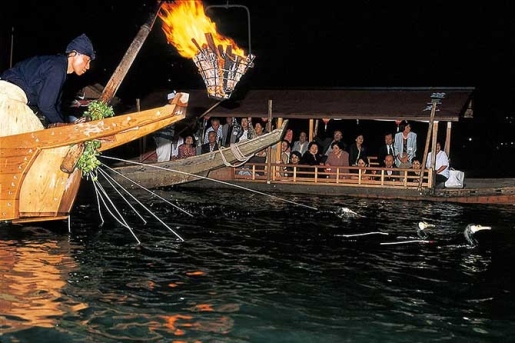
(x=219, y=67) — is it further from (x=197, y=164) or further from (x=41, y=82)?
(x=41, y=82)

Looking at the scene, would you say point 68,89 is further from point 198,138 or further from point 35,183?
point 35,183

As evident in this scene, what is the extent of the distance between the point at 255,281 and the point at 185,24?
8.77 meters

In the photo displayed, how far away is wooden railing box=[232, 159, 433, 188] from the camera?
21641 mm

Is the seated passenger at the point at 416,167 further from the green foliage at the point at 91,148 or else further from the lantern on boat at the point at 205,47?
the green foliage at the point at 91,148

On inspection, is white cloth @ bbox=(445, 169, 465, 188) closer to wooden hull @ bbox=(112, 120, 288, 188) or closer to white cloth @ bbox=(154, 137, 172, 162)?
wooden hull @ bbox=(112, 120, 288, 188)

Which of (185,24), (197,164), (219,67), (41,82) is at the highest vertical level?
(185,24)

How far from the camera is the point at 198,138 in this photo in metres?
25.7

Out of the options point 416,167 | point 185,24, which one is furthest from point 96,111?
point 416,167

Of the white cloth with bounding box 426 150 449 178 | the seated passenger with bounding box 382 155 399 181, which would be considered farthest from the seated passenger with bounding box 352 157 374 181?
the white cloth with bounding box 426 150 449 178

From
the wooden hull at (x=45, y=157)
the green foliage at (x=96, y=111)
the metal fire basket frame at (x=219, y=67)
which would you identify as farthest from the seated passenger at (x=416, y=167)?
the green foliage at (x=96, y=111)

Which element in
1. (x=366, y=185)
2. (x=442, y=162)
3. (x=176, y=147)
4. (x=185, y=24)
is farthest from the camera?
(x=176, y=147)

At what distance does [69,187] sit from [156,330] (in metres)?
4.60

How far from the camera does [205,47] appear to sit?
14820mm

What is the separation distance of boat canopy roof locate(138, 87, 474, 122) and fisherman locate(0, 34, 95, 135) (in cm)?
1300
